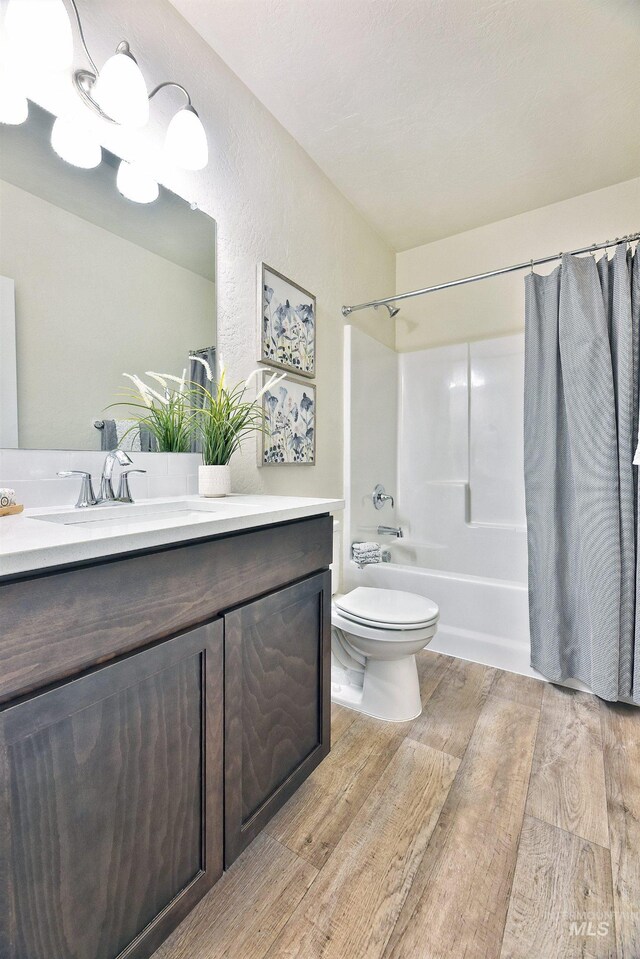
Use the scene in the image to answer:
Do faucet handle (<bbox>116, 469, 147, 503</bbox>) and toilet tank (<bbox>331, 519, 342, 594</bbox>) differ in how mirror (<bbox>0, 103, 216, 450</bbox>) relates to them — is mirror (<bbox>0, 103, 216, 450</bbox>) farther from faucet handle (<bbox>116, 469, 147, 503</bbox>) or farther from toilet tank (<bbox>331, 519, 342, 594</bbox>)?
toilet tank (<bbox>331, 519, 342, 594</bbox>)

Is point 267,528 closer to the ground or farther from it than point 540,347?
closer to the ground

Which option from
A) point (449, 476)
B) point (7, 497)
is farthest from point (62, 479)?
point (449, 476)

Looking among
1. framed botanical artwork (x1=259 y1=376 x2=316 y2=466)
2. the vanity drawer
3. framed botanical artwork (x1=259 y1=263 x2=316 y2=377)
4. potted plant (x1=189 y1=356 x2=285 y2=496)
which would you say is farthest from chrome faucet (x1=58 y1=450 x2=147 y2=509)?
framed botanical artwork (x1=259 y1=263 x2=316 y2=377)

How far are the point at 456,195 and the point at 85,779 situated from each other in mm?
2789

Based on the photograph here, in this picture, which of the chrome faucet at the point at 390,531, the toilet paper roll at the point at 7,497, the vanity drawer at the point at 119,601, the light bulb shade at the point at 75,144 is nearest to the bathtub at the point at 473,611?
the chrome faucet at the point at 390,531

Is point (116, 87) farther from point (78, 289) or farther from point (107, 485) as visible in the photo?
point (107, 485)

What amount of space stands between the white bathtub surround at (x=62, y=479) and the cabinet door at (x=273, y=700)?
1.87 feet

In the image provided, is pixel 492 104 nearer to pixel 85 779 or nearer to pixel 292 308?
pixel 292 308

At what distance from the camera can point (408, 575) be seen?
87.7 inches

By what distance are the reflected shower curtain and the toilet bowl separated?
672 millimetres

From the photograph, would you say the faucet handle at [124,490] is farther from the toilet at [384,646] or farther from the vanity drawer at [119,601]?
the toilet at [384,646]

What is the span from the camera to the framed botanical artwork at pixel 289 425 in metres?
1.73

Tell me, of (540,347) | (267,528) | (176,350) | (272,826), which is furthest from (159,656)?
(540,347)

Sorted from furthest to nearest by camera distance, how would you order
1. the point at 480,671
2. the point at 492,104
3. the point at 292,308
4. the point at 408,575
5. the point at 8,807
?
the point at 408,575
the point at 480,671
the point at 292,308
the point at 492,104
the point at 8,807
